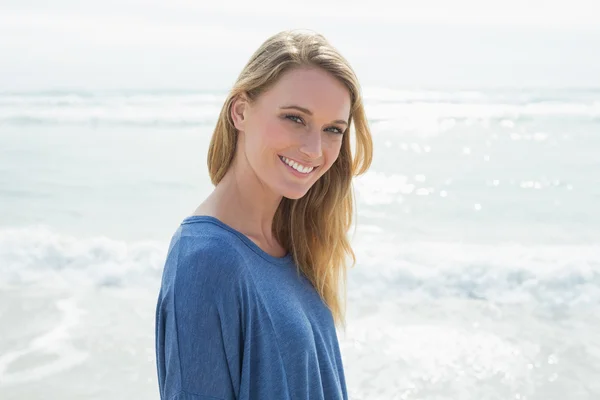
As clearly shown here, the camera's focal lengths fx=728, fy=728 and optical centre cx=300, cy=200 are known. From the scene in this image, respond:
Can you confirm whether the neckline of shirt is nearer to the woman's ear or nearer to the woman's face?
the woman's face

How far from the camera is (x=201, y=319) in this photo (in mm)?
1655

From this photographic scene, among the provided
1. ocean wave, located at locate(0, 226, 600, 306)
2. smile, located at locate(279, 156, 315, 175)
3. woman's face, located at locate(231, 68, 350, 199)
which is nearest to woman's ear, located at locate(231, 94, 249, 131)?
woman's face, located at locate(231, 68, 350, 199)

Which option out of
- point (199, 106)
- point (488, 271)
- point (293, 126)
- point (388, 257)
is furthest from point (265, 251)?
point (199, 106)

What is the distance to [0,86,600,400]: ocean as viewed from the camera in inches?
220

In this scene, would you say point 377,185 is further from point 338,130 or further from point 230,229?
point 230,229

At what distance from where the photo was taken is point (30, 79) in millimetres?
23422

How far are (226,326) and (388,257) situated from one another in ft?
22.9

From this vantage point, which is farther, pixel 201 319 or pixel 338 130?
pixel 338 130

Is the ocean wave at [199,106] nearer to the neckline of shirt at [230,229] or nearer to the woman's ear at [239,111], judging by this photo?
the woman's ear at [239,111]

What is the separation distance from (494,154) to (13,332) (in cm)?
1133

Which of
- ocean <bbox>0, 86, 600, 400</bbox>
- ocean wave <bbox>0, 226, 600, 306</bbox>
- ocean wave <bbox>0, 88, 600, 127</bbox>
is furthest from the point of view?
ocean wave <bbox>0, 88, 600, 127</bbox>

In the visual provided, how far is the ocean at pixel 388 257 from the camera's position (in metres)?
5.59

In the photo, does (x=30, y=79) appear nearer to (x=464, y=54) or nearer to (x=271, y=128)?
(x=464, y=54)

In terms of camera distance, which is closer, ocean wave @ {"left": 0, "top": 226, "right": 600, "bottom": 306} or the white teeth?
the white teeth
